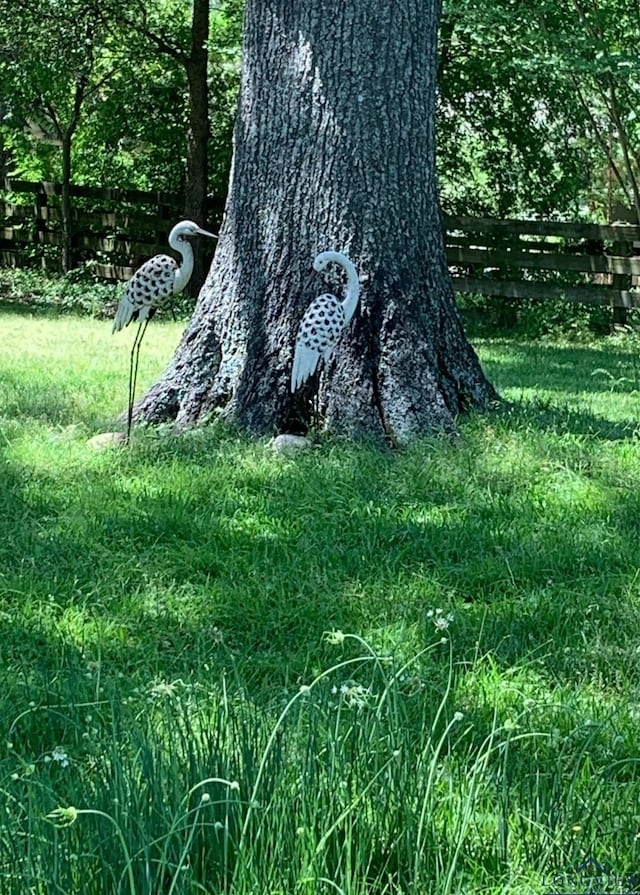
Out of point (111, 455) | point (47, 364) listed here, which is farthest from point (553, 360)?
point (111, 455)

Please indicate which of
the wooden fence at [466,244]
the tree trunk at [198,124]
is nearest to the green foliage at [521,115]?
the wooden fence at [466,244]

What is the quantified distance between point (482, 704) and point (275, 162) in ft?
12.3

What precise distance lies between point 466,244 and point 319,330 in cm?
996

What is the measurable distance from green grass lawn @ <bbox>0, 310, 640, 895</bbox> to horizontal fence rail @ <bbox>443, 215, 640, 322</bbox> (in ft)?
23.2

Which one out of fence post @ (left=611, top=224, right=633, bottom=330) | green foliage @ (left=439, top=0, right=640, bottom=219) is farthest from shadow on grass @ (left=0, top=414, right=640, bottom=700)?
green foliage @ (left=439, top=0, right=640, bottom=219)

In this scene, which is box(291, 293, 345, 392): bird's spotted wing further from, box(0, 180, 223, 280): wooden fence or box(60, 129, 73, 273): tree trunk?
box(60, 129, 73, 273): tree trunk

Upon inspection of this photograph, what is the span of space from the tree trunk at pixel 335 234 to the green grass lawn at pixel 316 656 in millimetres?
344

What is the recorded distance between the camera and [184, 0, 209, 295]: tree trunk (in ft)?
46.5

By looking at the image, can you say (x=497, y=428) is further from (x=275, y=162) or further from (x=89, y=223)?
(x=89, y=223)

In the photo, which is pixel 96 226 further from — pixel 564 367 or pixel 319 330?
pixel 319 330

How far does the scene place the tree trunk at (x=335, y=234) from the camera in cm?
573

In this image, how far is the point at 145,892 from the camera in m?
1.72

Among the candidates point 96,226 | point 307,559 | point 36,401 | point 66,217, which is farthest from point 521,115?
point 307,559

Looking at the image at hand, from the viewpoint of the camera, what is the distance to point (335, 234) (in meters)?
5.79
